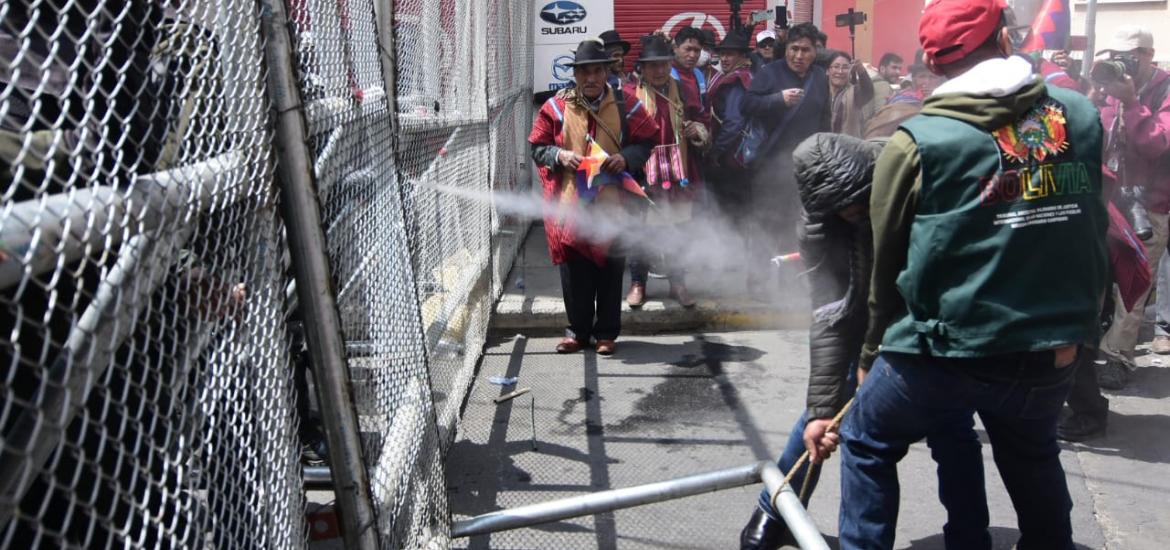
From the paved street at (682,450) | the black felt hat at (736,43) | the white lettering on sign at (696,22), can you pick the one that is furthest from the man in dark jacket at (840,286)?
the white lettering on sign at (696,22)

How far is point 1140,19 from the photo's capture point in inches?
536

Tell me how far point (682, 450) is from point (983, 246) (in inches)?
90.8

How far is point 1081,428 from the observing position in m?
4.46

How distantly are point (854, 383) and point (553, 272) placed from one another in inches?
185

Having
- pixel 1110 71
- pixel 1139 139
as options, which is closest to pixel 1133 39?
pixel 1110 71

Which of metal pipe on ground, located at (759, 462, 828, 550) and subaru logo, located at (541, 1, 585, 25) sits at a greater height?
subaru logo, located at (541, 1, 585, 25)

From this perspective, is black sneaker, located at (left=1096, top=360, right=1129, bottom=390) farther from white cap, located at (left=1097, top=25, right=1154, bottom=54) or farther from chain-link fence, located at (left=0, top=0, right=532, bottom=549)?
chain-link fence, located at (left=0, top=0, right=532, bottom=549)

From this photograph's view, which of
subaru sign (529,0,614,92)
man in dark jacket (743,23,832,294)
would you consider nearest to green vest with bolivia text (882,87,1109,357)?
man in dark jacket (743,23,832,294)

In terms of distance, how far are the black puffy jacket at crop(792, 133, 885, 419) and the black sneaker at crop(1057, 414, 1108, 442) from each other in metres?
2.07

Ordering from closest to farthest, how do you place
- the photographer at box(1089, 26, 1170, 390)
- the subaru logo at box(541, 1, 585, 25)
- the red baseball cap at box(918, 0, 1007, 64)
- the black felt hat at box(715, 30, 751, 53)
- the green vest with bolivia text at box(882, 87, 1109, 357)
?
the green vest with bolivia text at box(882, 87, 1109, 357)
the red baseball cap at box(918, 0, 1007, 64)
the photographer at box(1089, 26, 1170, 390)
the black felt hat at box(715, 30, 751, 53)
the subaru logo at box(541, 1, 585, 25)

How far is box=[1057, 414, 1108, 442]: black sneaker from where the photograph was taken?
446cm

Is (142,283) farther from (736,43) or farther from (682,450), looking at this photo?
(736,43)

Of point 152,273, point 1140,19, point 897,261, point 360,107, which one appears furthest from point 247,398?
point 1140,19

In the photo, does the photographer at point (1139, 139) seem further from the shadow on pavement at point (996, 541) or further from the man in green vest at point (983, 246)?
the man in green vest at point (983, 246)
